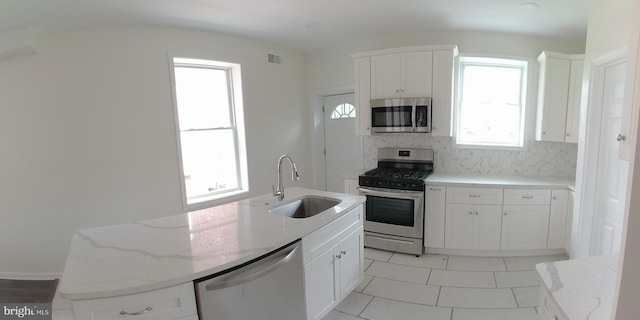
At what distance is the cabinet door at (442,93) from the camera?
339 centimetres

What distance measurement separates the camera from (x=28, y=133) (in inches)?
113

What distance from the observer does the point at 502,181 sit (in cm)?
329

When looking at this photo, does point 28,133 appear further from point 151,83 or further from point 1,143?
point 151,83

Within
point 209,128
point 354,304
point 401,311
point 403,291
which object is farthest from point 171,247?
point 209,128

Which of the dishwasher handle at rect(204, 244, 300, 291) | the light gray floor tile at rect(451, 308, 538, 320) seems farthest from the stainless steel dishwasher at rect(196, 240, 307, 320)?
the light gray floor tile at rect(451, 308, 538, 320)

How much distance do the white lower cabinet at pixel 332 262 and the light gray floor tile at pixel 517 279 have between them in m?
1.44

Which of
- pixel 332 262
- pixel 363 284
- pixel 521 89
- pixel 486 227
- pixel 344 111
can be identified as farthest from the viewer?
pixel 344 111

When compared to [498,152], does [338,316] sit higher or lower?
lower

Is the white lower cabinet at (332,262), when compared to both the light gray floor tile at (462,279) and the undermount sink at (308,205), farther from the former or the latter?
the light gray floor tile at (462,279)

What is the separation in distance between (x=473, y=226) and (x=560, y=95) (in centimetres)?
183

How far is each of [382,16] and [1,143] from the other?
417cm

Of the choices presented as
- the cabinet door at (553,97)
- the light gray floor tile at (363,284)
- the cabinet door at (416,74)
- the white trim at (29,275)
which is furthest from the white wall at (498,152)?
the white trim at (29,275)

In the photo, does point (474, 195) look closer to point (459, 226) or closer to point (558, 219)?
point (459, 226)

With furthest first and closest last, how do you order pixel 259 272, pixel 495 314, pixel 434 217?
pixel 434 217 < pixel 495 314 < pixel 259 272
